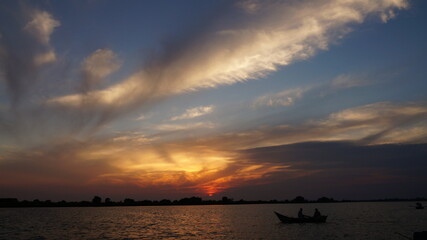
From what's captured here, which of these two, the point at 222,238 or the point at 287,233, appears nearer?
the point at 222,238

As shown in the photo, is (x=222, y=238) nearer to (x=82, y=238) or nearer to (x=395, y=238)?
(x=82, y=238)

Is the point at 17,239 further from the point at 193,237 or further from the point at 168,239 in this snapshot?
the point at 193,237

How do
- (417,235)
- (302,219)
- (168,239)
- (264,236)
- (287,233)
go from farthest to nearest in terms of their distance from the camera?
(302,219) → (287,233) → (264,236) → (168,239) → (417,235)

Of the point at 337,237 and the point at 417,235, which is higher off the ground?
the point at 417,235

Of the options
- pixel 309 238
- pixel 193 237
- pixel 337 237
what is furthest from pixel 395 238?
pixel 193 237

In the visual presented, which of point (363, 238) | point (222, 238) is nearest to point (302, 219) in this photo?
point (363, 238)

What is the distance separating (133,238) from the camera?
53500 millimetres

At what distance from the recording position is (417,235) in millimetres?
31609

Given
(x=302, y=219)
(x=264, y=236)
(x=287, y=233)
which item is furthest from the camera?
(x=302, y=219)

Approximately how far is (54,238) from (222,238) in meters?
26.7

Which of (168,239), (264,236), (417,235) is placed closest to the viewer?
(417,235)

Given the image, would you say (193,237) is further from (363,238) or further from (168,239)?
(363,238)

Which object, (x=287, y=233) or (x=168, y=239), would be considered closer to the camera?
(x=168, y=239)

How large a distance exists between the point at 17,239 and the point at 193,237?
27.1m
